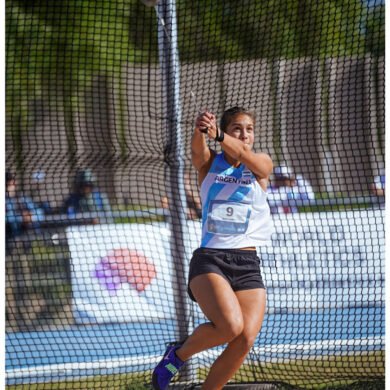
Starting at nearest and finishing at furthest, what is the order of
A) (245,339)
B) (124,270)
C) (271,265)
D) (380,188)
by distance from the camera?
(245,339) < (271,265) < (124,270) < (380,188)

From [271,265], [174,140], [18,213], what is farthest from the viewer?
[18,213]

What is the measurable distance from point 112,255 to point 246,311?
12.5 feet

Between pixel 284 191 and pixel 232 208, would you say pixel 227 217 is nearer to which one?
pixel 232 208

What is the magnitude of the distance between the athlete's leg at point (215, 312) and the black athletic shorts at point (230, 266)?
0.06 meters

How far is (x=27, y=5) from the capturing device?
13023 mm

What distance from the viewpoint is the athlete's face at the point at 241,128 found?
15.6 ft

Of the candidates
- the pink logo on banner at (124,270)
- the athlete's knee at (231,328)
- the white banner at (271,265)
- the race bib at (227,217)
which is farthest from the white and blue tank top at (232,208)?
the pink logo on banner at (124,270)

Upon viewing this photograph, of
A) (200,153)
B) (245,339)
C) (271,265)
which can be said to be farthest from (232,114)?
(271,265)

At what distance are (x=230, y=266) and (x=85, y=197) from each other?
258 inches

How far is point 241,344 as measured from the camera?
4.48 metres

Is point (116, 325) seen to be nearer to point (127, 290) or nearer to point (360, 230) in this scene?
point (127, 290)

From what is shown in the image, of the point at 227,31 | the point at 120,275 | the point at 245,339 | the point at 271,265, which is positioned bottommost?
the point at 120,275

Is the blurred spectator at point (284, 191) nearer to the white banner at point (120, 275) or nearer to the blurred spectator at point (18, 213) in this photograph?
the white banner at point (120, 275)

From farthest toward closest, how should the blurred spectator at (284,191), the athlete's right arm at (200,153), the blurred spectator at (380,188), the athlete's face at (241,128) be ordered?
the blurred spectator at (380,188)
the blurred spectator at (284,191)
the athlete's face at (241,128)
the athlete's right arm at (200,153)
